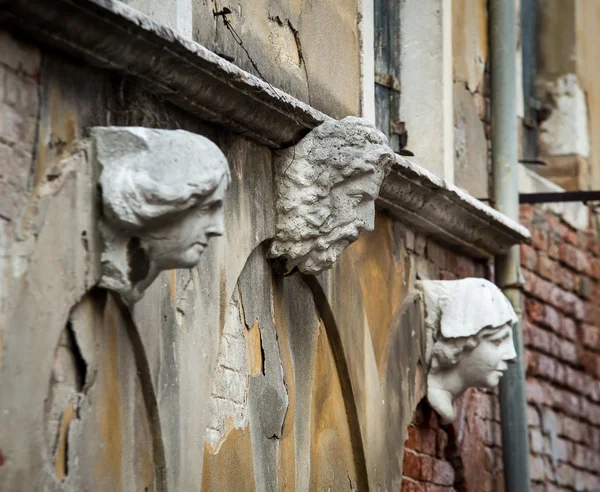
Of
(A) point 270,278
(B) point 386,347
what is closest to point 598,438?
(B) point 386,347

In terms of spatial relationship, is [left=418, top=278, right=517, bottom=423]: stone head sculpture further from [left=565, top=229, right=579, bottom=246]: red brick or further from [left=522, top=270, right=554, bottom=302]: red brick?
[left=565, top=229, right=579, bottom=246]: red brick

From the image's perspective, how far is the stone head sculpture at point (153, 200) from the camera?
13.9ft

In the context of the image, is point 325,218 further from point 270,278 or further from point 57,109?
point 57,109

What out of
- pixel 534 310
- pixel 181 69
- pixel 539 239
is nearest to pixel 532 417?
pixel 534 310

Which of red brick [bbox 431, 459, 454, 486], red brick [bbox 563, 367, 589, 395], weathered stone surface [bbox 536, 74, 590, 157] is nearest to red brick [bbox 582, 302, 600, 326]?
red brick [bbox 563, 367, 589, 395]

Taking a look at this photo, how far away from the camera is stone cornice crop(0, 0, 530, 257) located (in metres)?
4.08

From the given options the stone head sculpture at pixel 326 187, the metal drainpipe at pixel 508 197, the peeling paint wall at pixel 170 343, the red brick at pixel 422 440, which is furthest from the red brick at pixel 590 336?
the stone head sculpture at pixel 326 187

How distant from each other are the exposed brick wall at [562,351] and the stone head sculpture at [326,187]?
3.15 meters

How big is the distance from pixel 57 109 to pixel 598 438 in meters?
5.89

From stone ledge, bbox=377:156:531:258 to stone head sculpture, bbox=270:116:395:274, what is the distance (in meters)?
0.66

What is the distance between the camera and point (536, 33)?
30.8 feet

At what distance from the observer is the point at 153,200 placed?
423 centimetres

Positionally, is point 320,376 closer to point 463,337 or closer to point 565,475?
point 463,337

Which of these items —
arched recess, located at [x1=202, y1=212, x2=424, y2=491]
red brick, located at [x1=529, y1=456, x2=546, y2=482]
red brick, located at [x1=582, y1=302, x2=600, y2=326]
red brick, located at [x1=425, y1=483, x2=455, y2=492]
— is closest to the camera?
arched recess, located at [x1=202, y1=212, x2=424, y2=491]
